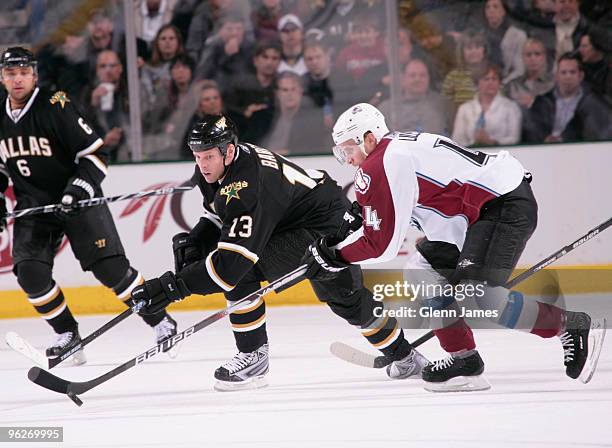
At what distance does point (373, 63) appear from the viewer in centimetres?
585

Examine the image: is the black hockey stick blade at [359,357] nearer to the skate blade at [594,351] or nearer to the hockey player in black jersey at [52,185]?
the skate blade at [594,351]

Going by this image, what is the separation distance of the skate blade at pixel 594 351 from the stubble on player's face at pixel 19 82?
2.34 meters

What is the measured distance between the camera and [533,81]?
5.81 meters

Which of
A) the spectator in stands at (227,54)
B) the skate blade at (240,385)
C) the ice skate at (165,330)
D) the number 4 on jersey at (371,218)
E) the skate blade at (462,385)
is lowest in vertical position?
the ice skate at (165,330)

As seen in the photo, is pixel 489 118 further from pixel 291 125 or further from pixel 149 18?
pixel 149 18

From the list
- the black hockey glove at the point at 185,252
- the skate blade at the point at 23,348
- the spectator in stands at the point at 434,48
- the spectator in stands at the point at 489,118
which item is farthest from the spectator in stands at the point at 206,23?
the skate blade at the point at 23,348

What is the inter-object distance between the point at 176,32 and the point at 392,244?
125 inches

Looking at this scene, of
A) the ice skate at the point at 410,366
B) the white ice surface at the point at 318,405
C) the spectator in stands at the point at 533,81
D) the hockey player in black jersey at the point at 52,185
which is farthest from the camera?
the spectator in stands at the point at 533,81

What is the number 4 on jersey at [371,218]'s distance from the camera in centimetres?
310

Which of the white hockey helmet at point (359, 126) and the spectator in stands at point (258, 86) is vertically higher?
the white hockey helmet at point (359, 126)

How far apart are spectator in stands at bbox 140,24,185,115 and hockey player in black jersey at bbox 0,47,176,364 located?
5.29 feet

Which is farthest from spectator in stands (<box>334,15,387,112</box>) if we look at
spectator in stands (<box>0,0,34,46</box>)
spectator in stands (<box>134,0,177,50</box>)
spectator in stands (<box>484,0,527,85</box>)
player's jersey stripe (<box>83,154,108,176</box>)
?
player's jersey stripe (<box>83,154,108,176</box>)

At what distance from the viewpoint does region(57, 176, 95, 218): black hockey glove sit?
163 inches

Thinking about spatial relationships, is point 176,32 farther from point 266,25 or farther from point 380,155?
point 380,155
